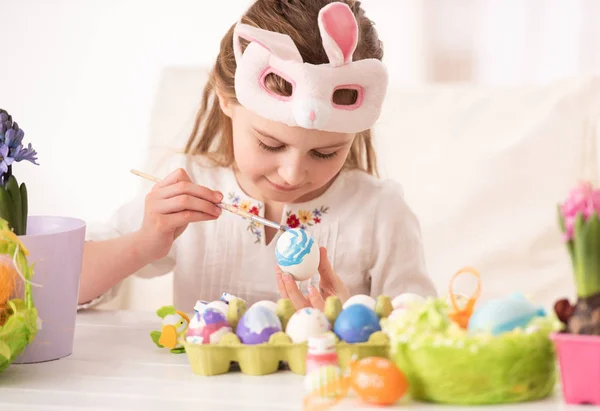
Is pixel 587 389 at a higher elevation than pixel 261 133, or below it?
below

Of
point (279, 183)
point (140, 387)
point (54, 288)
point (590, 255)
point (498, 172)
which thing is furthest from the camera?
point (498, 172)

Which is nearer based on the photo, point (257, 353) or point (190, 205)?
point (257, 353)

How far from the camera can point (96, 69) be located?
2787 millimetres

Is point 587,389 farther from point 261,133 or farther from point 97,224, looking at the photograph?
point 97,224

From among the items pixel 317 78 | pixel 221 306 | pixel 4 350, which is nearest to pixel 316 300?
pixel 221 306

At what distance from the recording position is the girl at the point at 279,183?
3.62 feet

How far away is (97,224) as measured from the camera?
5.08 feet

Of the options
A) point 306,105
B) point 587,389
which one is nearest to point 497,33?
point 306,105

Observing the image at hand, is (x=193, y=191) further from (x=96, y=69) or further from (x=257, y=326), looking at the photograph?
(x=96, y=69)

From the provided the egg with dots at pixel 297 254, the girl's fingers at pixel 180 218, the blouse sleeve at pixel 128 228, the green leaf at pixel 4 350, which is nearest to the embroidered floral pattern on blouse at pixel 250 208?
the blouse sleeve at pixel 128 228

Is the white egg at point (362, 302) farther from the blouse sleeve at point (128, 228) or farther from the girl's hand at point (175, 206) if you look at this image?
the blouse sleeve at point (128, 228)

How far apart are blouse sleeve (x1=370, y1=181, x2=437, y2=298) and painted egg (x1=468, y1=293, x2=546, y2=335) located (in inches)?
28.4

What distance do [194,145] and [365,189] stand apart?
34cm

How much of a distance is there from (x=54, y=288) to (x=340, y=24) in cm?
45
